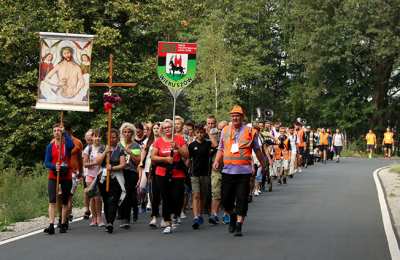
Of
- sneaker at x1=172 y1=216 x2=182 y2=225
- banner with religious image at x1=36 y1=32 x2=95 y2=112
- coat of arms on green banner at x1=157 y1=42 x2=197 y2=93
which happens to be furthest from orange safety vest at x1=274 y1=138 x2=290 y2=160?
banner with religious image at x1=36 y1=32 x2=95 y2=112

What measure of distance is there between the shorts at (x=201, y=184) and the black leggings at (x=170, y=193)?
2.49 feet

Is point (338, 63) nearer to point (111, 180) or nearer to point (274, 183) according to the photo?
point (274, 183)

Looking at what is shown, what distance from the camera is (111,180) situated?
13383 mm

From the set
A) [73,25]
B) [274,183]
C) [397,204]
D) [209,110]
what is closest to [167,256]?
[397,204]

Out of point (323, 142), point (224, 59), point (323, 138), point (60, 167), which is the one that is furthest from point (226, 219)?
point (224, 59)

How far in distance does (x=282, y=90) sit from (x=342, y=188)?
4906 cm

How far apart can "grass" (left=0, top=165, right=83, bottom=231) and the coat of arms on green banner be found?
10.7 feet

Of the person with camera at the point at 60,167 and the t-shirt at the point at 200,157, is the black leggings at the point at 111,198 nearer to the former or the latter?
the person with camera at the point at 60,167

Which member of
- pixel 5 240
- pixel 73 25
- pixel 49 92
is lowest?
pixel 5 240

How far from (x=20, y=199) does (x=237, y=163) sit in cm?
675

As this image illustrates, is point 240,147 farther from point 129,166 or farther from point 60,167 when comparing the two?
point 60,167

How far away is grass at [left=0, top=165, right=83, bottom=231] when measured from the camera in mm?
15438

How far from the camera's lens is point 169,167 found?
13234 millimetres

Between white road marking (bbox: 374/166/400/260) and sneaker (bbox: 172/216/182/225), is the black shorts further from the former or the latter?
white road marking (bbox: 374/166/400/260)
